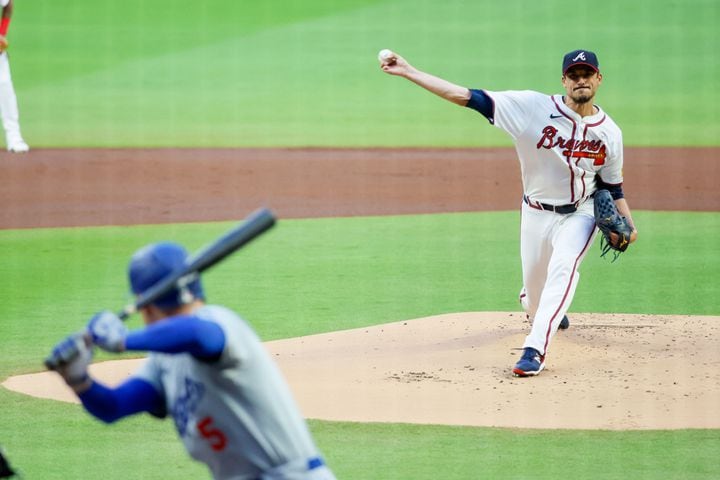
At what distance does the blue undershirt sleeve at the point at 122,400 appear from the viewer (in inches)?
159

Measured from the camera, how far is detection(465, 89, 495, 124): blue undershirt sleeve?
25.7 feet

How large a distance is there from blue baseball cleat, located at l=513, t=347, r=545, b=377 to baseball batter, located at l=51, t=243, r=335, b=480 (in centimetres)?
385

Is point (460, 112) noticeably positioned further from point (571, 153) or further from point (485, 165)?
point (571, 153)

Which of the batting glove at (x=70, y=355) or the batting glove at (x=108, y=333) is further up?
the batting glove at (x=108, y=333)

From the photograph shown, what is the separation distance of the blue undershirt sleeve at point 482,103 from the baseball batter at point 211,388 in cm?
412

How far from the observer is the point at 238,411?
394 cm

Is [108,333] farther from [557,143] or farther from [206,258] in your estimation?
[557,143]

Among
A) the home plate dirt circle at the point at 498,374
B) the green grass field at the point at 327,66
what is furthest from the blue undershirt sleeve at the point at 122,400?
the green grass field at the point at 327,66

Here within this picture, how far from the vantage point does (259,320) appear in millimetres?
9648

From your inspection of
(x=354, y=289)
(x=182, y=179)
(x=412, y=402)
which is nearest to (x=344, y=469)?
(x=412, y=402)

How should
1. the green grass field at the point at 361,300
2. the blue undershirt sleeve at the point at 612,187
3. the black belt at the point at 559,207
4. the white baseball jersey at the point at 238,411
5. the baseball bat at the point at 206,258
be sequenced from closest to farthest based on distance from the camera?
the baseball bat at the point at 206,258 → the white baseball jersey at the point at 238,411 → the green grass field at the point at 361,300 → the black belt at the point at 559,207 → the blue undershirt sleeve at the point at 612,187

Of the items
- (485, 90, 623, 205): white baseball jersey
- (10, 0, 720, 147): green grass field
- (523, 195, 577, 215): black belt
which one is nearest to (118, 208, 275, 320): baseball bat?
(485, 90, 623, 205): white baseball jersey

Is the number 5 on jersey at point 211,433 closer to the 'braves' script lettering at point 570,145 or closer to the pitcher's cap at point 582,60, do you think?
the 'braves' script lettering at point 570,145

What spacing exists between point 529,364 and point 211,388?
4.11 m
